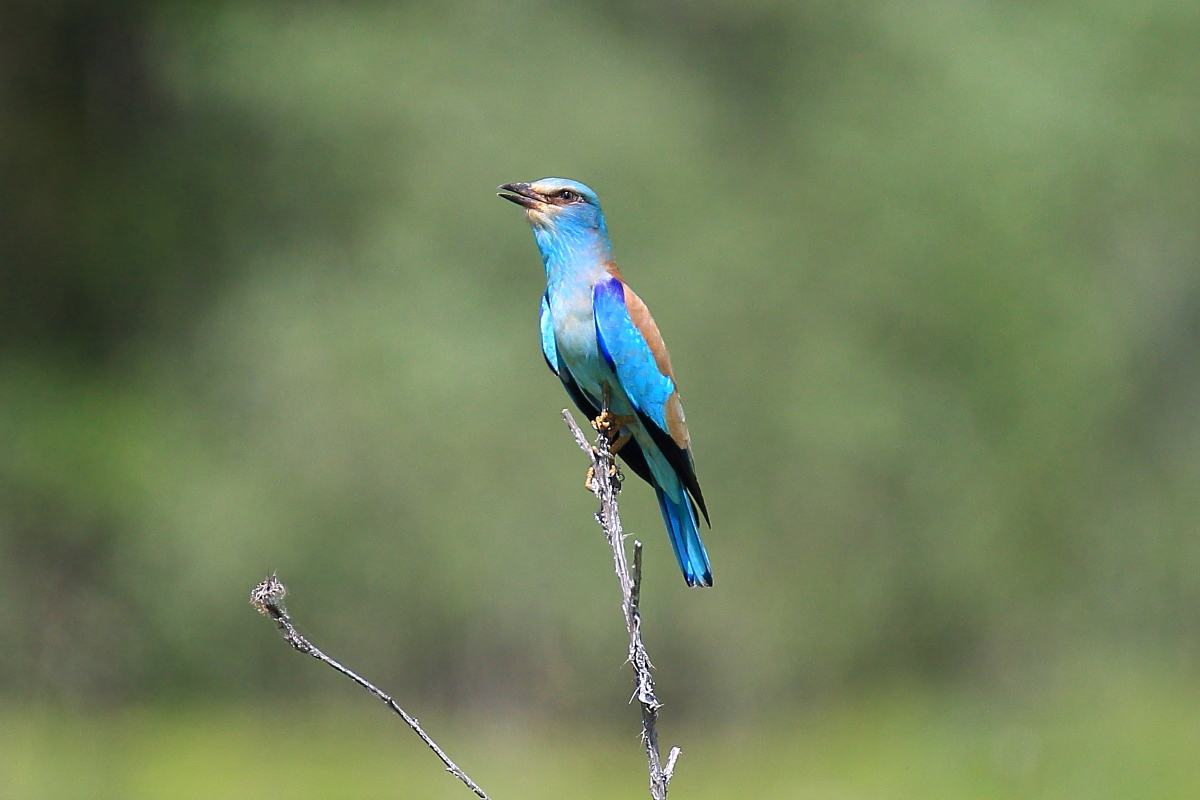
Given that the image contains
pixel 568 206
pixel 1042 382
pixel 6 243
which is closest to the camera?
pixel 568 206

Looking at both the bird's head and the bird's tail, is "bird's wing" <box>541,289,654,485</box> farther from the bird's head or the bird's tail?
the bird's head

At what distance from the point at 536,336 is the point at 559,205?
19.3 ft

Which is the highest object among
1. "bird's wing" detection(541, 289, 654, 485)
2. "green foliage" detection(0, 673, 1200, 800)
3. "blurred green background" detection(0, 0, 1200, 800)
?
"blurred green background" detection(0, 0, 1200, 800)

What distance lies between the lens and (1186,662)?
44.1 ft

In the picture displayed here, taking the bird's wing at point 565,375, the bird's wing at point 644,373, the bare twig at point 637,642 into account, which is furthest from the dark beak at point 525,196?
the bare twig at point 637,642

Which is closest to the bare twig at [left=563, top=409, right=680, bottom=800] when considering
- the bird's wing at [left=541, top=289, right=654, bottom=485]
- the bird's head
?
the bird's wing at [left=541, top=289, right=654, bottom=485]

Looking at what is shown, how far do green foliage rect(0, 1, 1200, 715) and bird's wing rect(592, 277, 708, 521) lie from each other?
598 centimetres

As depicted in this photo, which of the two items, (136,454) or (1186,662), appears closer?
(136,454)

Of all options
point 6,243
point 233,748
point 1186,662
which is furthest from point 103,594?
point 1186,662

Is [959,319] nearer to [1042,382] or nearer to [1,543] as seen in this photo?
[1042,382]

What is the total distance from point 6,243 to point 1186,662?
39.3ft

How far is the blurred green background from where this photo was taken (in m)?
11.2

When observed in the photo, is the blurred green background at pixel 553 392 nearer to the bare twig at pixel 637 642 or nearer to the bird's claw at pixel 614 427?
the bird's claw at pixel 614 427

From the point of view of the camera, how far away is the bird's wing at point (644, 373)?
15.7ft
